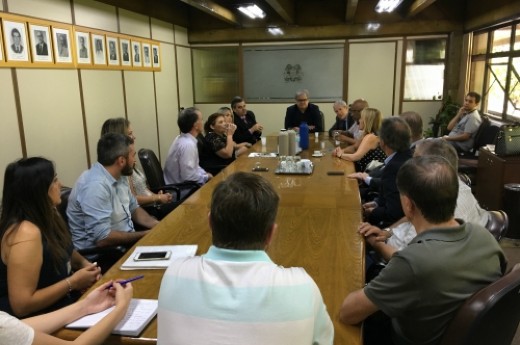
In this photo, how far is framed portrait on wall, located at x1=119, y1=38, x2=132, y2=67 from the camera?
5367 mm

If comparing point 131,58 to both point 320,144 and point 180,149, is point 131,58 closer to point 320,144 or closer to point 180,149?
point 180,149

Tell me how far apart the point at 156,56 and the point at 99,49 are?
155cm

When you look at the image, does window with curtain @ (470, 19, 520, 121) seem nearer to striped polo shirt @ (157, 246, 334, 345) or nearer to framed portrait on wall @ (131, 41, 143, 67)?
framed portrait on wall @ (131, 41, 143, 67)

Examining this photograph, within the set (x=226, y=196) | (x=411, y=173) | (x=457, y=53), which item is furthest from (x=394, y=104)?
(x=226, y=196)

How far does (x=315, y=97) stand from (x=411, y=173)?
246 inches

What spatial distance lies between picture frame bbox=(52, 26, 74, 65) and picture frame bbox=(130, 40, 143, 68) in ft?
4.37

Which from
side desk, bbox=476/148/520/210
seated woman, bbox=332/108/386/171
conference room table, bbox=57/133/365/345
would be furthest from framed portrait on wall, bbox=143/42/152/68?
side desk, bbox=476/148/520/210

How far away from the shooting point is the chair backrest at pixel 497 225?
1.90 metres

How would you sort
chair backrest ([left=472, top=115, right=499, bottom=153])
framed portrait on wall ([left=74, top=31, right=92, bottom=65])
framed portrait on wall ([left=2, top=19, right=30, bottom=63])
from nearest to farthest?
framed portrait on wall ([left=2, top=19, right=30, bottom=63]) → framed portrait on wall ([left=74, top=31, right=92, bottom=65]) → chair backrest ([left=472, top=115, right=499, bottom=153])

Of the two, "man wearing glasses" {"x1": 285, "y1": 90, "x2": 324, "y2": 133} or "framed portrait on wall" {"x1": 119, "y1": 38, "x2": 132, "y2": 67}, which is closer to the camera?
"framed portrait on wall" {"x1": 119, "y1": 38, "x2": 132, "y2": 67}

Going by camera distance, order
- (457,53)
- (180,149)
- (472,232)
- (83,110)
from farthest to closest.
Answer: (457,53) → (83,110) → (180,149) → (472,232)

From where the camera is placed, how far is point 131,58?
5.59m

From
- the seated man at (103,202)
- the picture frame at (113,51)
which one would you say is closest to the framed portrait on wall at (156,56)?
Result: the picture frame at (113,51)

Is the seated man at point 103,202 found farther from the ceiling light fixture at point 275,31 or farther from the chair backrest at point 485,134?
the ceiling light fixture at point 275,31
